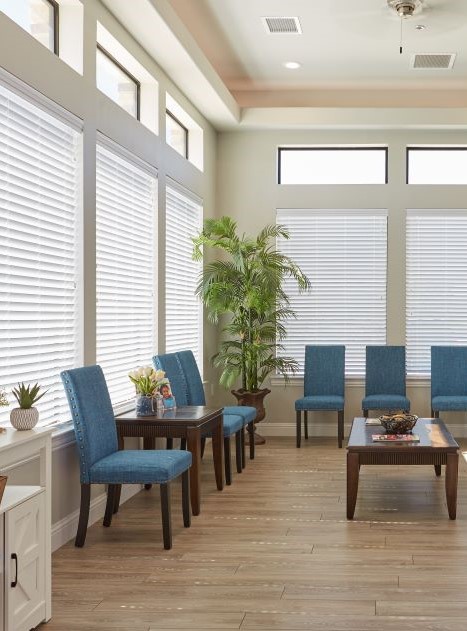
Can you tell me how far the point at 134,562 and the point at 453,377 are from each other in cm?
516

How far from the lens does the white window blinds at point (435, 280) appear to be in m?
9.33

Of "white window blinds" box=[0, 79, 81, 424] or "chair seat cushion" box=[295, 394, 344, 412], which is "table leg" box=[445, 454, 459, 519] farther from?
"chair seat cushion" box=[295, 394, 344, 412]

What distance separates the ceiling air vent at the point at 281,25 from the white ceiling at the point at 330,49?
59 mm

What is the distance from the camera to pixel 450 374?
8.89 metres

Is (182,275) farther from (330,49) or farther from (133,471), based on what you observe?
(133,471)

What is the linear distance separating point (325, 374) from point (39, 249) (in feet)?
15.9

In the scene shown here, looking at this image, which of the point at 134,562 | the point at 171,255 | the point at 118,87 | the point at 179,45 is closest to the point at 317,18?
the point at 179,45

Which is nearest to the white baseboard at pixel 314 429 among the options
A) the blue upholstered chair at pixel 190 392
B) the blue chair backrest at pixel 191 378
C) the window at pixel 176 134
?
the blue upholstered chair at pixel 190 392

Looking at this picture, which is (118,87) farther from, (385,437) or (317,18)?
(385,437)

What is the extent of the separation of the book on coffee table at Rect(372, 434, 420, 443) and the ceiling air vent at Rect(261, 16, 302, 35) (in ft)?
11.0

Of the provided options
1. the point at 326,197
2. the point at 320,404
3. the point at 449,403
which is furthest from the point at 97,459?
the point at 326,197

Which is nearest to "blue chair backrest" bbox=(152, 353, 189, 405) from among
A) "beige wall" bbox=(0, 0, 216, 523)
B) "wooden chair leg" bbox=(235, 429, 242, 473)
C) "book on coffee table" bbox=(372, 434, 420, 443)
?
"beige wall" bbox=(0, 0, 216, 523)

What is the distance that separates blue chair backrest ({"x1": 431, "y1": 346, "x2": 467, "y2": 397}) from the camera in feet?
29.1

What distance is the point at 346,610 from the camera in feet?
12.4
